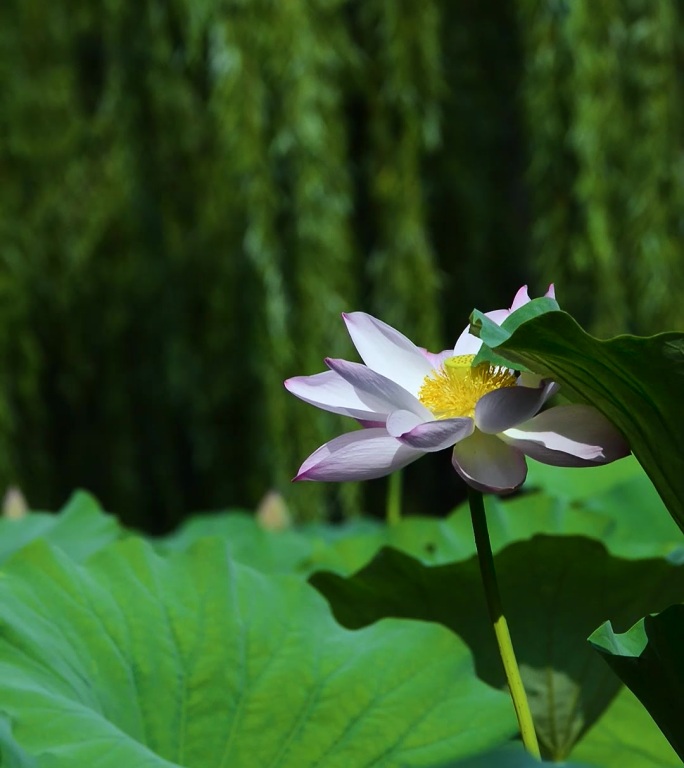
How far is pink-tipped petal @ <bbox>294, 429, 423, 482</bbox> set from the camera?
17.4 inches

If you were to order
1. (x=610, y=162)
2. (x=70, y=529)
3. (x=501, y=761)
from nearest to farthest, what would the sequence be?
(x=501, y=761), (x=70, y=529), (x=610, y=162)

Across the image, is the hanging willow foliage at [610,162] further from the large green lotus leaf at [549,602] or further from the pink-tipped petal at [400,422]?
the pink-tipped petal at [400,422]

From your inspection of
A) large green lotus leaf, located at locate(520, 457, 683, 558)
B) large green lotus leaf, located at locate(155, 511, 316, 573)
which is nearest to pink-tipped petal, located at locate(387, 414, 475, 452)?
large green lotus leaf, located at locate(520, 457, 683, 558)

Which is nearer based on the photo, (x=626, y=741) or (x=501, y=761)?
(x=501, y=761)

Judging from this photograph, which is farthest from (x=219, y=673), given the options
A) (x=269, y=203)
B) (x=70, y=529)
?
(x=269, y=203)

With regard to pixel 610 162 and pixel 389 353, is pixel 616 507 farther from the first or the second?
pixel 610 162

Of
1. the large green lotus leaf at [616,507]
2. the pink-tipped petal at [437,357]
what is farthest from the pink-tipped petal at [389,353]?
the large green lotus leaf at [616,507]

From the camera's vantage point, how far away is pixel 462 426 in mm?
428

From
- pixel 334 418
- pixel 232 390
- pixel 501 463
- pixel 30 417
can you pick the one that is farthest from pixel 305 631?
pixel 30 417

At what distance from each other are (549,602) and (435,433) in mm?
279

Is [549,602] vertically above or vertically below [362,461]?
below

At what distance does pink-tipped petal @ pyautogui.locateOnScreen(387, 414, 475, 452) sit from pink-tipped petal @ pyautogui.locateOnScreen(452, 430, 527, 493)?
0.04 ft

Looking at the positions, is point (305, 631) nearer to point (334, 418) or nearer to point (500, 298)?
point (334, 418)

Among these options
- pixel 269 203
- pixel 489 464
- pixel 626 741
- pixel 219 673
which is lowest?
pixel 626 741
